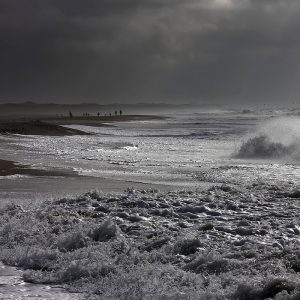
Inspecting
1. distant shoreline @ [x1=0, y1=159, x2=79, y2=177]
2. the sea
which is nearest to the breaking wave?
the sea

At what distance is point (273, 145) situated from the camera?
998 inches

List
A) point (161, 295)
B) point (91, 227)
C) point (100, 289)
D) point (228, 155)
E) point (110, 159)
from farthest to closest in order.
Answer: point (228, 155) → point (110, 159) → point (91, 227) → point (100, 289) → point (161, 295)

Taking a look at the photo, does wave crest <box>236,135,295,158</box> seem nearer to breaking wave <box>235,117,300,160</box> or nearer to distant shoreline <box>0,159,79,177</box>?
breaking wave <box>235,117,300,160</box>

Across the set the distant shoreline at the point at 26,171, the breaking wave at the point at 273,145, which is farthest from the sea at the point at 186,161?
the distant shoreline at the point at 26,171

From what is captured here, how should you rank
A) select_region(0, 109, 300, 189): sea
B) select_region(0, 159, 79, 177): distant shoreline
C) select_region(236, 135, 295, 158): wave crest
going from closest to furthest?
1. select_region(0, 109, 300, 189): sea
2. select_region(0, 159, 79, 177): distant shoreline
3. select_region(236, 135, 295, 158): wave crest

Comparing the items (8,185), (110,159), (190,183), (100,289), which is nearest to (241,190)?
(190,183)

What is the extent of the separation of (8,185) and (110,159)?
26.0 feet

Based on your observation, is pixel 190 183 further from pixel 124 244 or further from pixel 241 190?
pixel 124 244

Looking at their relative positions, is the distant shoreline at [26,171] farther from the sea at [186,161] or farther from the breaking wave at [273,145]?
the breaking wave at [273,145]

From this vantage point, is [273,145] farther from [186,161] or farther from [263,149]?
[186,161]

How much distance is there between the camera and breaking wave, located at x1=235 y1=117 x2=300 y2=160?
24438 millimetres

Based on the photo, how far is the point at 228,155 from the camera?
2533cm

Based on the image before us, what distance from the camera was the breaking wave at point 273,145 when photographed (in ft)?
80.2

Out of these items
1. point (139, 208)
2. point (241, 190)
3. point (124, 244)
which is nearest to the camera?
point (124, 244)
